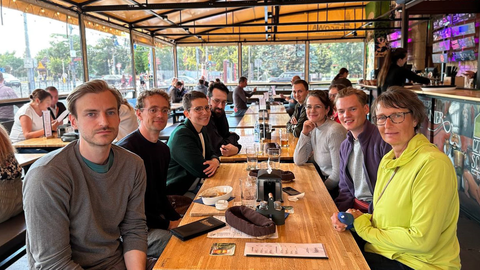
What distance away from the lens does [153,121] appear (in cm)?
259

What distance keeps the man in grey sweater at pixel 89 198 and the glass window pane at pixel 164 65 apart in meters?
12.8

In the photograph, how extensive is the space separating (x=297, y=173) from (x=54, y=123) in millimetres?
3836

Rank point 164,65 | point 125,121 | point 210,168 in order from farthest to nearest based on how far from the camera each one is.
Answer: point 164,65 < point 125,121 < point 210,168

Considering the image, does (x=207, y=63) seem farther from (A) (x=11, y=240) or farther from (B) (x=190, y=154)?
(A) (x=11, y=240)

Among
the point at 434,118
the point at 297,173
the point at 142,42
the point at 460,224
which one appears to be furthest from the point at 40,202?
the point at 142,42

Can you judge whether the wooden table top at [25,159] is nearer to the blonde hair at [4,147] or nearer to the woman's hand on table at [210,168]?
the blonde hair at [4,147]

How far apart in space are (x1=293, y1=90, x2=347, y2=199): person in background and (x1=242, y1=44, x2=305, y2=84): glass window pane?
13.5m

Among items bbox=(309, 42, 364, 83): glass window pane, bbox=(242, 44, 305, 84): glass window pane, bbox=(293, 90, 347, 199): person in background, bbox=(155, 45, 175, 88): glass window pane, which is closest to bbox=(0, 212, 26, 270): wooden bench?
bbox=(293, 90, 347, 199): person in background

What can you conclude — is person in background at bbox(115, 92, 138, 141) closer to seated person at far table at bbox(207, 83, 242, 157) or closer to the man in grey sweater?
seated person at far table at bbox(207, 83, 242, 157)

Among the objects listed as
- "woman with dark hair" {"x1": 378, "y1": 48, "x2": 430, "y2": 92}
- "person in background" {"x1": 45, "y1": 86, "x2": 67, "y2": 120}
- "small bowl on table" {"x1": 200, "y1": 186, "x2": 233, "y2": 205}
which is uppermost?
"woman with dark hair" {"x1": 378, "y1": 48, "x2": 430, "y2": 92}

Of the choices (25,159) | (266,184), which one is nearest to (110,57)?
(25,159)

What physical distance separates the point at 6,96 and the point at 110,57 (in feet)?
13.4

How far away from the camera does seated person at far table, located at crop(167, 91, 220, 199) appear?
2877mm

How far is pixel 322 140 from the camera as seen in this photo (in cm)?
321
